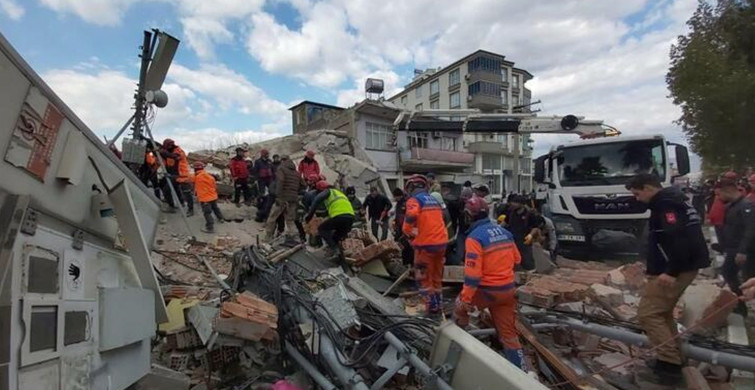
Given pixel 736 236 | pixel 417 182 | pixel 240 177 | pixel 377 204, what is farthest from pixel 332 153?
pixel 736 236

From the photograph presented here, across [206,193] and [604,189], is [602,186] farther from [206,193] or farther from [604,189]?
[206,193]

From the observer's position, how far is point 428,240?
5594 mm

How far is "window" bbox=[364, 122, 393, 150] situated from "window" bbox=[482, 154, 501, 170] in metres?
20.1

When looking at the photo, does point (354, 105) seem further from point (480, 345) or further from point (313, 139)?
point (480, 345)

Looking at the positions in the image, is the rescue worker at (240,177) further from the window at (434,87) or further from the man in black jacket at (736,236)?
the window at (434,87)

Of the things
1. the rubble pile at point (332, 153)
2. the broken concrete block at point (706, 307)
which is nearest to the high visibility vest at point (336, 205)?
the broken concrete block at point (706, 307)

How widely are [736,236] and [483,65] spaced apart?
4618cm

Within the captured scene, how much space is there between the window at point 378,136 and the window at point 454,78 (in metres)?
24.6

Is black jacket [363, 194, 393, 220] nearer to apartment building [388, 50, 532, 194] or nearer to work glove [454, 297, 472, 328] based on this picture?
work glove [454, 297, 472, 328]

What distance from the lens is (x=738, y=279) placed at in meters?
5.43

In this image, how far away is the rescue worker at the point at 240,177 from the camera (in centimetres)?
1073

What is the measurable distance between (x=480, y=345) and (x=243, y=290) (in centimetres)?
311

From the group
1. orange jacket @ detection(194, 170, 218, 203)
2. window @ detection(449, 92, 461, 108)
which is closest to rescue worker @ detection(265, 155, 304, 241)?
orange jacket @ detection(194, 170, 218, 203)

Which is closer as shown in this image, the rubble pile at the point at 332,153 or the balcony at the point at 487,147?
the rubble pile at the point at 332,153
